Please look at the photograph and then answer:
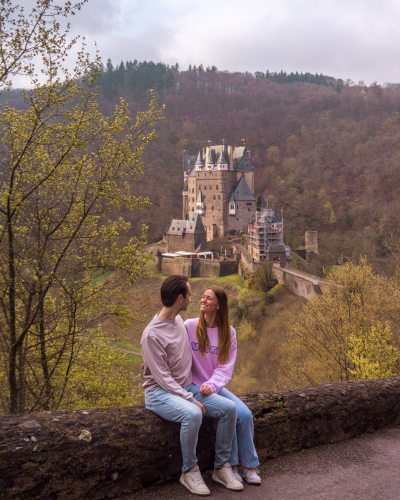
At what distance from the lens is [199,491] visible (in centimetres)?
335

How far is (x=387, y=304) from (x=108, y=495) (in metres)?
14.7

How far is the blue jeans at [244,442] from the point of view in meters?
3.68

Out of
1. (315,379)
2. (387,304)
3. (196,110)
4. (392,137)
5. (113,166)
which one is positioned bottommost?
(315,379)

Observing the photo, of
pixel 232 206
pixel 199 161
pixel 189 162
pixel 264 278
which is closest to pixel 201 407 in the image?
pixel 264 278

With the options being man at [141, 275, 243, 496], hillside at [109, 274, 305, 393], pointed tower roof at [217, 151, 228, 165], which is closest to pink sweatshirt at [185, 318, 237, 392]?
man at [141, 275, 243, 496]

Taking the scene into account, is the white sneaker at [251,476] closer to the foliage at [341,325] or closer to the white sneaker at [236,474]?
the white sneaker at [236,474]

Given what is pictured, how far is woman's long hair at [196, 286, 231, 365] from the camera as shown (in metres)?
4.05

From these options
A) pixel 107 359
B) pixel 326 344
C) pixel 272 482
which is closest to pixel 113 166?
pixel 107 359

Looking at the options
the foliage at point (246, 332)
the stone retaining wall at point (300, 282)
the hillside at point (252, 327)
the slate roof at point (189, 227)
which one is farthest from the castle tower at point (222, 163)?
the foliage at point (246, 332)

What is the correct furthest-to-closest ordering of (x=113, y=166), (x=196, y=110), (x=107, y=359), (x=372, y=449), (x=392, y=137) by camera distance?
(x=196, y=110)
(x=392, y=137)
(x=107, y=359)
(x=113, y=166)
(x=372, y=449)

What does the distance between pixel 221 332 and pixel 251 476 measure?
1241mm

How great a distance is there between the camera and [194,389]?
12.8 ft

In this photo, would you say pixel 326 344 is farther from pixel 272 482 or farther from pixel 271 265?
pixel 271 265

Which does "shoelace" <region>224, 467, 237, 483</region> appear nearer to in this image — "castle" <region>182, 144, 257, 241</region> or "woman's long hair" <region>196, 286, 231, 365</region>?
"woman's long hair" <region>196, 286, 231, 365</region>
